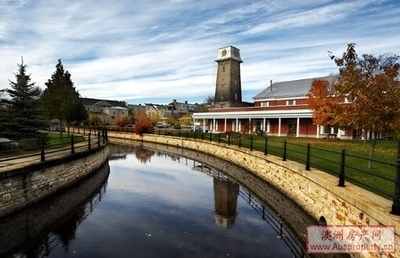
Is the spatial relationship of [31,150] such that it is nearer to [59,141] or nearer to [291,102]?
[59,141]

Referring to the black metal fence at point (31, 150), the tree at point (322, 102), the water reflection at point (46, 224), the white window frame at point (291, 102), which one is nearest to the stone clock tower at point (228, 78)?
the white window frame at point (291, 102)

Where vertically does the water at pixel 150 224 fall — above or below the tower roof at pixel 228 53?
below

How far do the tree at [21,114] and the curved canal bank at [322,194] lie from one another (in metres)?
13.5

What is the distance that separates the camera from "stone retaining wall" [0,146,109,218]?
9.29 meters

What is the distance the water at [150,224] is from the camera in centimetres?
764

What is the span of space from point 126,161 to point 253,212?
607 inches

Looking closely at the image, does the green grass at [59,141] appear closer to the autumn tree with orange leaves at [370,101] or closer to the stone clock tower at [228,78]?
the autumn tree with orange leaves at [370,101]

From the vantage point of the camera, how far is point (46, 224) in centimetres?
927

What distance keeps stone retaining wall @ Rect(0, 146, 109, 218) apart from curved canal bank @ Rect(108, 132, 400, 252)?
30.6 ft

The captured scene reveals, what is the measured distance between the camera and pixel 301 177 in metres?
11.0

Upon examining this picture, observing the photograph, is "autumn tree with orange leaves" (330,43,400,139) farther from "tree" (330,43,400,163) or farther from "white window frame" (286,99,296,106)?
"white window frame" (286,99,296,106)

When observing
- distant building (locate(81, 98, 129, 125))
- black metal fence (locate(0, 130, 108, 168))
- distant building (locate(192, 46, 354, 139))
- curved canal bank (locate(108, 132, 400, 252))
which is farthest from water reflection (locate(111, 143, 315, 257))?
A: distant building (locate(81, 98, 129, 125))

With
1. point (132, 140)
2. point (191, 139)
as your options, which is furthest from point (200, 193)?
point (132, 140)

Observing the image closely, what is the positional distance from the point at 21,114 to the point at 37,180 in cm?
993
